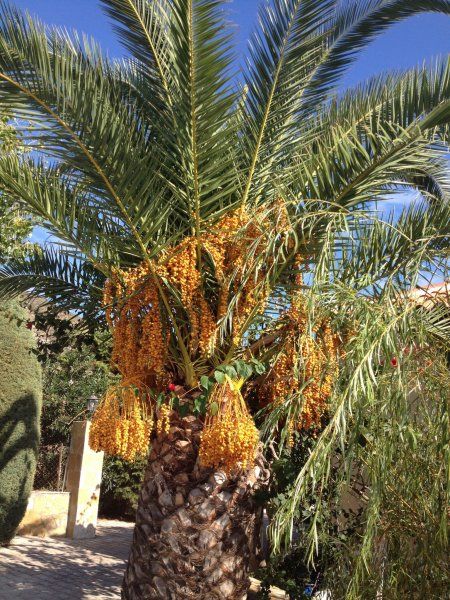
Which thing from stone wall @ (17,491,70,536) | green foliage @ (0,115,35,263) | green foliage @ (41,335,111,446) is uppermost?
green foliage @ (0,115,35,263)

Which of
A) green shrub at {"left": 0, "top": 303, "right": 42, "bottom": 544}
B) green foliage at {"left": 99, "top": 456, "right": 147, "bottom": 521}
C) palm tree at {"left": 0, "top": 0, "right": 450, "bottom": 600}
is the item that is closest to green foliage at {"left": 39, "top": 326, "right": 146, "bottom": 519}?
green foliage at {"left": 99, "top": 456, "right": 147, "bottom": 521}

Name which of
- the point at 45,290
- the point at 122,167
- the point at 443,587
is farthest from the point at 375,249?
the point at 45,290

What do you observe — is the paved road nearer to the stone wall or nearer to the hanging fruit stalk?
the stone wall

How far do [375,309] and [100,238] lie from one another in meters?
2.43

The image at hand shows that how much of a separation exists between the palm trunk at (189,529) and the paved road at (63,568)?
2.36 metres

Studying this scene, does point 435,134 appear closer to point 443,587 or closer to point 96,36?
point 96,36

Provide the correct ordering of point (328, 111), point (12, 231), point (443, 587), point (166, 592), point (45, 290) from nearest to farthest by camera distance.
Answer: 1. point (443, 587)
2. point (166, 592)
3. point (328, 111)
4. point (45, 290)
5. point (12, 231)

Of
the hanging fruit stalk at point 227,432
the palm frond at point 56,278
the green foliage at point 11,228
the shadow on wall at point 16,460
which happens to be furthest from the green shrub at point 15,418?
the hanging fruit stalk at point 227,432

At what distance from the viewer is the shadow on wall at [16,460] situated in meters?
9.23

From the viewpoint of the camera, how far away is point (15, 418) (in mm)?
9445

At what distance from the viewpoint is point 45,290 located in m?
6.55

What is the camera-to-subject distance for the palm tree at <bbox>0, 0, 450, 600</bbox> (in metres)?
4.62

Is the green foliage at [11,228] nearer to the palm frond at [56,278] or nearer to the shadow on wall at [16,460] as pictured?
the palm frond at [56,278]

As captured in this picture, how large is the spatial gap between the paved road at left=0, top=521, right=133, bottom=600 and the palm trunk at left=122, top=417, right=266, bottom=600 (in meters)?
2.36
